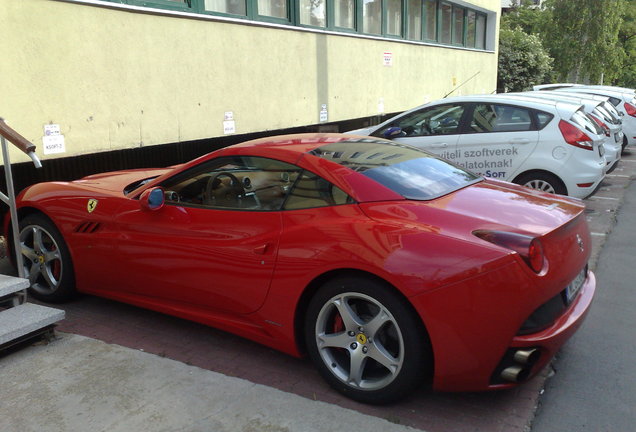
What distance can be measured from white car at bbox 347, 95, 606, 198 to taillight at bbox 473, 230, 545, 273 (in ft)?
14.9

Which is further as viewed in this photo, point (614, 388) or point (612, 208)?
point (612, 208)

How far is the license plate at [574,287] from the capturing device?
10.6ft

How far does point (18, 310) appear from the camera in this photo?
4094 mm

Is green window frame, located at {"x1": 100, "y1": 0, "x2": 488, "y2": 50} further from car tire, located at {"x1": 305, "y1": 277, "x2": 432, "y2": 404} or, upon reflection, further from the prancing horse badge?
car tire, located at {"x1": 305, "y1": 277, "x2": 432, "y2": 404}

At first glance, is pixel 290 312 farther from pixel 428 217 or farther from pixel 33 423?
pixel 33 423

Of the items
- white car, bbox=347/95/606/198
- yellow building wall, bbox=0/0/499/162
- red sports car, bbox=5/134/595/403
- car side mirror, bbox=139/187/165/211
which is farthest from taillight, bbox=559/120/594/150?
car side mirror, bbox=139/187/165/211

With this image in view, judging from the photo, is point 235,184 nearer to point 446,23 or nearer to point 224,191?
point 224,191

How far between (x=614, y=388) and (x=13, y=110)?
5.84 metres

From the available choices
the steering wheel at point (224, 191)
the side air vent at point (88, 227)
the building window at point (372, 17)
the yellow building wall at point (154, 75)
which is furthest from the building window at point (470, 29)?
the side air vent at point (88, 227)

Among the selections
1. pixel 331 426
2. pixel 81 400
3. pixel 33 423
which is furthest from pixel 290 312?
pixel 33 423

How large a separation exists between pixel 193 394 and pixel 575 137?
570cm

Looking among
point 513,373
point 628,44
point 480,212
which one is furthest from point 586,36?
point 513,373

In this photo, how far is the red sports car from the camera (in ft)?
9.56

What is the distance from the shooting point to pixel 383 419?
308 centimetres
